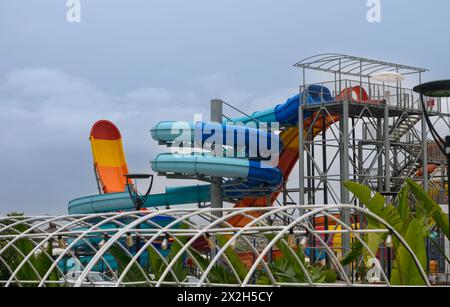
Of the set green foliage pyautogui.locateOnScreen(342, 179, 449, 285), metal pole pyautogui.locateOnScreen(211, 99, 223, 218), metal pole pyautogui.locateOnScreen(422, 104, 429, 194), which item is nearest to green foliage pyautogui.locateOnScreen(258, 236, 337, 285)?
green foliage pyautogui.locateOnScreen(342, 179, 449, 285)

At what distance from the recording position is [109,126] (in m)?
52.9

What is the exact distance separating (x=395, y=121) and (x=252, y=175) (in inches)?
296

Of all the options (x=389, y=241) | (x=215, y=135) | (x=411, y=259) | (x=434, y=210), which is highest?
(x=215, y=135)

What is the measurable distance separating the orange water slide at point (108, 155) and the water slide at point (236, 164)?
4.34 m

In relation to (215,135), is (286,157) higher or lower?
lower

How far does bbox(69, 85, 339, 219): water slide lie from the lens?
1428 inches

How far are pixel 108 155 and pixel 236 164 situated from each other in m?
17.3

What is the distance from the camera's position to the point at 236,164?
36438 millimetres

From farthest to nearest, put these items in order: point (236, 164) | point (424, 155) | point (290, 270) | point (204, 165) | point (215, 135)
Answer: point (424, 155) → point (236, 164) → point (215, 135) → point (204, 165) → point (290, 270)

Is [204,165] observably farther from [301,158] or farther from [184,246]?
[184,246]

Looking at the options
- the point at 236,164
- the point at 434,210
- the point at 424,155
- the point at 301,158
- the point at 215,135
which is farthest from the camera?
the point at 424,155

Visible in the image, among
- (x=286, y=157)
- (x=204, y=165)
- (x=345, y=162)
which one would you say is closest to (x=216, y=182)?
(x=204, y=165)
